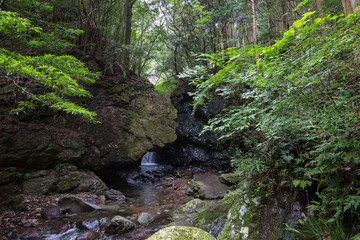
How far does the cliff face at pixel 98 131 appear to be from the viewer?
6801 mm

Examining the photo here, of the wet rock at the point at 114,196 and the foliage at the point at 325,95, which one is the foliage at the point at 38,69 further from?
the wet rock at the point at 114,196

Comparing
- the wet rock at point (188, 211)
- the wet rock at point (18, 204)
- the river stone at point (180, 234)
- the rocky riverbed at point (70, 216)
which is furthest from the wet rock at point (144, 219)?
the wet rock at point (18, 204)

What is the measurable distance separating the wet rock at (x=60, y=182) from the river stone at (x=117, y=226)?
3153 mm

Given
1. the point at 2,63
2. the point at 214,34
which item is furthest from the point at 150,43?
the point at 2,63

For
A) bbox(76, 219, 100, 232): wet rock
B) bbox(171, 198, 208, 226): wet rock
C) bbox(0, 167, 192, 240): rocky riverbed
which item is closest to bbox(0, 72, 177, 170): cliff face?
bbox(0, 167, 192, 240): rocky riverbed

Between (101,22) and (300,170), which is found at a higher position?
(101,22)

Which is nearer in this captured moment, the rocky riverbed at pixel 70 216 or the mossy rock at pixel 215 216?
the mossy rock at pixel 215 216

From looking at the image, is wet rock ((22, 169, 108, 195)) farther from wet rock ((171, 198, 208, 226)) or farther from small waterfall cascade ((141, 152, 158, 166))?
small waterfall cascade ((141, 152, 158, 166))

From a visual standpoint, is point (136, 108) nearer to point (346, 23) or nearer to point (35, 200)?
point (35, 200)

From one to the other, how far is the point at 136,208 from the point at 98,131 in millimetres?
4332

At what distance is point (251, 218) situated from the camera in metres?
2.98

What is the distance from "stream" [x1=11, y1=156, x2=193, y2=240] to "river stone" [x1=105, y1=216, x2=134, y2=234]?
0.12 metres

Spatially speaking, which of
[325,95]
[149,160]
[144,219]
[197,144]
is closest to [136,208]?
[144,219]

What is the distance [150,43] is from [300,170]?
1257cm
